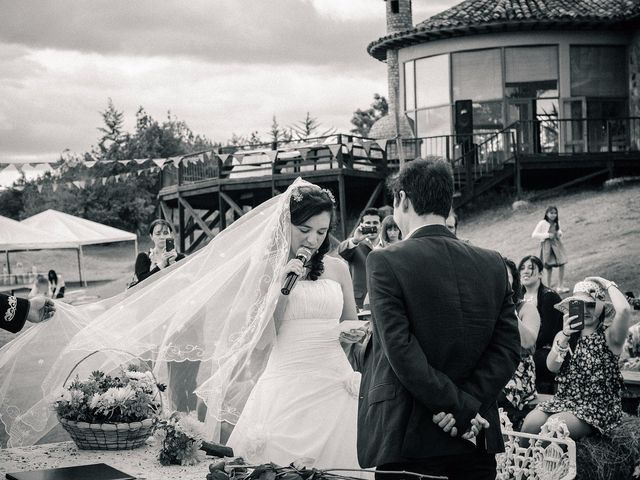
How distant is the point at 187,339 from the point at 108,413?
0.73 metres

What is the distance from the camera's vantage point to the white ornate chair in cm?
482

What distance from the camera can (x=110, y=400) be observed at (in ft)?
12.3

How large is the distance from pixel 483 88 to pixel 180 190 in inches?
352

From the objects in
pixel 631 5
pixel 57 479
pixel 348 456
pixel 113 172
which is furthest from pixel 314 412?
pixel 113 172

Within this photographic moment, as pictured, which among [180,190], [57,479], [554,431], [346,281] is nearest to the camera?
[57,479]

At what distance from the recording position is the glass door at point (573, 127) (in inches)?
867

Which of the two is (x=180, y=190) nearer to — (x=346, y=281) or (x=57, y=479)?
(x=346, y=281)

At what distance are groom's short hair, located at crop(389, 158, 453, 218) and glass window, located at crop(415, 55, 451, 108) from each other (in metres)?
20.5

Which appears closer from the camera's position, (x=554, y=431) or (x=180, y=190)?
(x=554, y=431)

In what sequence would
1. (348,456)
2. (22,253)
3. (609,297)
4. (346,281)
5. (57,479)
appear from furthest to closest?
1. (22,253)
2. (609,297)
3. (346,281)
4. (348,456)
5. (57,479)

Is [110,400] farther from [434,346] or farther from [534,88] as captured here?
[534,88]

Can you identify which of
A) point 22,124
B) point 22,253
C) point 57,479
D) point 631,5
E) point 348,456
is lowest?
point 22,253

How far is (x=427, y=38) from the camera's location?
23.3m

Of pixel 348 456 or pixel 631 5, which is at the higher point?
pixel 631 5
